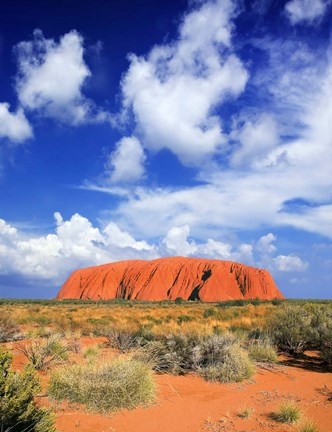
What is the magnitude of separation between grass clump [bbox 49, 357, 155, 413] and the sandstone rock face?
6413cm

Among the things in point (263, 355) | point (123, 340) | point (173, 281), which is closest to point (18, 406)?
point (263, 355)

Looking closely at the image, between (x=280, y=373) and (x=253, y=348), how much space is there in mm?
1382

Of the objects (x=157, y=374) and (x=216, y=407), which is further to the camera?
(x=157, y=374)

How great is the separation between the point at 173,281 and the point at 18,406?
247 ft

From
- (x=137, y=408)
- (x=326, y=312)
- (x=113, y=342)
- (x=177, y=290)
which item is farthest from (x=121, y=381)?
(x=177, y=290)

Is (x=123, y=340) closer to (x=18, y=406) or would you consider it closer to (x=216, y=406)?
(x=216, y=406)

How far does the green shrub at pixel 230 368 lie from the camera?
27.5 ft

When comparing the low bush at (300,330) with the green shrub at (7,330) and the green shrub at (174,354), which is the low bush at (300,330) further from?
the green shrub at (7,330)

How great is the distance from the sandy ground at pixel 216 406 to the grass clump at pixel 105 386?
0.69 feet

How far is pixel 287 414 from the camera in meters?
Result: 5.86

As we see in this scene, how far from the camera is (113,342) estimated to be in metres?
12.1

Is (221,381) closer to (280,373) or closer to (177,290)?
(280,373)

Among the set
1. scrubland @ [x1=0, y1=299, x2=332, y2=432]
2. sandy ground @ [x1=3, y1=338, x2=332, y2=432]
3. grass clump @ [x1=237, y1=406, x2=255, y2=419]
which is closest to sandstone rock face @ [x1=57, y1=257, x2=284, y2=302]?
scrubland @ [x1=0, y1=299, x2=332, y2=432]

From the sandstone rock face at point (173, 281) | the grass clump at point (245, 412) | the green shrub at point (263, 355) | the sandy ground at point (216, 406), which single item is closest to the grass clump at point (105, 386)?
the sandy ground at point (216, 406)
